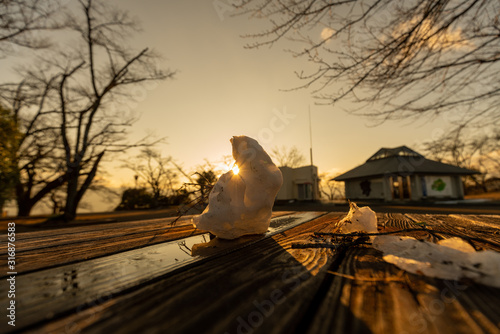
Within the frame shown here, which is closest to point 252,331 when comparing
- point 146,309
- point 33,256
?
point 146,309

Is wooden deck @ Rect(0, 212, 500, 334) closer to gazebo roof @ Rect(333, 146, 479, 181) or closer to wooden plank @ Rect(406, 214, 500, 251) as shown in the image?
wooden plank @ Rect(406, 214, 500, 251)

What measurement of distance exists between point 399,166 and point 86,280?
22912 millimetres

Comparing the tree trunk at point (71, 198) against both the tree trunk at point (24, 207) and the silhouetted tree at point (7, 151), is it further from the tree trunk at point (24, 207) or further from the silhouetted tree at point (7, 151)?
the tree trunk at point (24, 207)

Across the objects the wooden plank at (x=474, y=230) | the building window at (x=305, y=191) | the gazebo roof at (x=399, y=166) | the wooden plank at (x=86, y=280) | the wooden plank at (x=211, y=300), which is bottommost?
the wooden plank at (x=86, y=280)

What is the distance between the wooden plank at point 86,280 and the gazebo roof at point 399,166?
70.3 feet

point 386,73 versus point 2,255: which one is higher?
point 386,73

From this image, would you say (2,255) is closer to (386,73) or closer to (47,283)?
(47,283)

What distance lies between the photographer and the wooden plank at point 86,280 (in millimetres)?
401

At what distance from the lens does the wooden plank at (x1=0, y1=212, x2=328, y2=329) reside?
40cm

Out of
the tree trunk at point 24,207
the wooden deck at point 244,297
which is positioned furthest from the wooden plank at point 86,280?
the tree trunk at point 24,207

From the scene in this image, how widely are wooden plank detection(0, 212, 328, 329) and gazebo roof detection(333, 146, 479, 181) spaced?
844 inches

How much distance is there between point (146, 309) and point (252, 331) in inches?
7.2

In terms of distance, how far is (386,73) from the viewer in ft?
9.21

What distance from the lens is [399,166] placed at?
19297 mm
